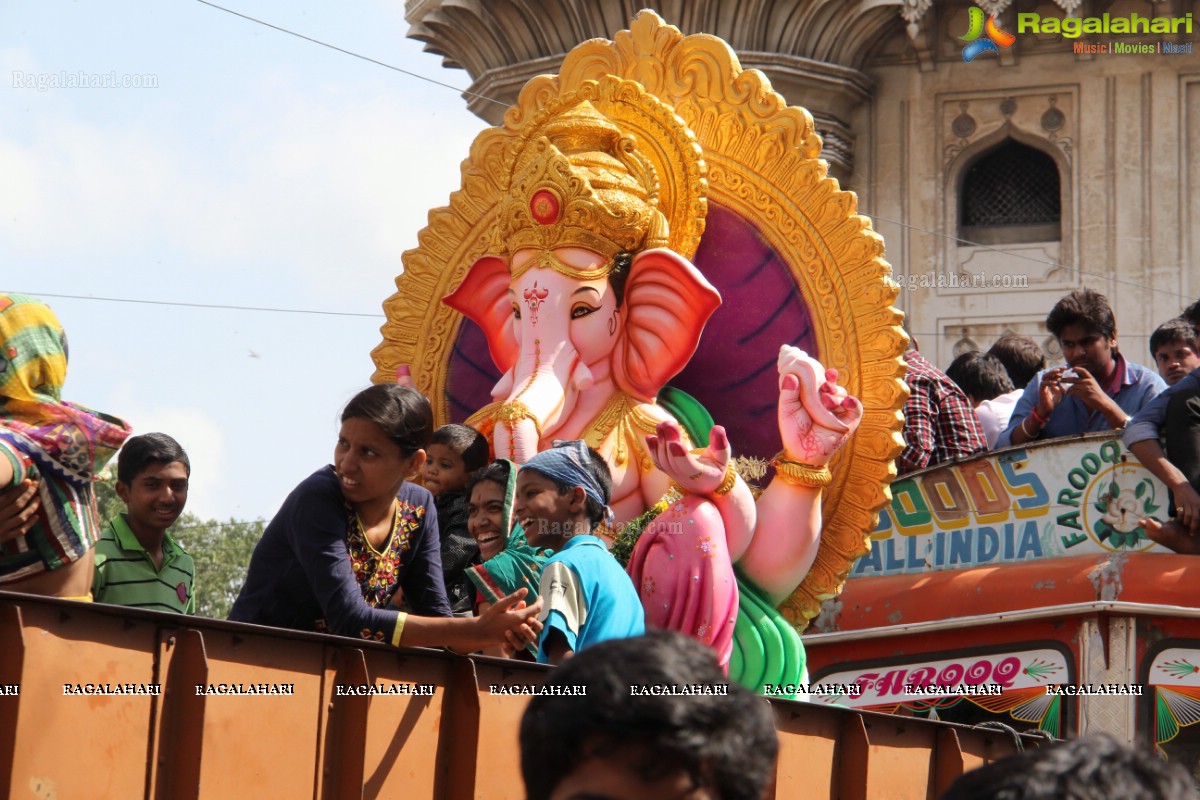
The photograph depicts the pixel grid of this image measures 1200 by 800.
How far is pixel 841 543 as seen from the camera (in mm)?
6277

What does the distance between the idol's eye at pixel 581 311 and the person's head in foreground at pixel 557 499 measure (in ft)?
5.38

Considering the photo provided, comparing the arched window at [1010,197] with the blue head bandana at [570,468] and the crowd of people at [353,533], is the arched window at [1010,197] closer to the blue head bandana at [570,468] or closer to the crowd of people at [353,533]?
the crowd of people at [353,533]

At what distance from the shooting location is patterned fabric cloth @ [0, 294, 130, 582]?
3.97m

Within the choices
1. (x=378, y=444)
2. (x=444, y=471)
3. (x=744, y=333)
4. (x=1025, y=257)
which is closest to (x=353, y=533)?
(x=378, y=444)

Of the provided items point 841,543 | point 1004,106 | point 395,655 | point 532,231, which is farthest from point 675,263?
point 1004,106

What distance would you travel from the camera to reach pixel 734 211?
265 inches

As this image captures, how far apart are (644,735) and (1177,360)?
699 cm

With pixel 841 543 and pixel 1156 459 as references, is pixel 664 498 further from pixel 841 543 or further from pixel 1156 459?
pixel 1156 459

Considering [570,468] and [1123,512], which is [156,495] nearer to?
[570,468]

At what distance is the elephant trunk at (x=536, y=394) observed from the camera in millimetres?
6184

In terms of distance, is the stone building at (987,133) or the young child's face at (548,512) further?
the stone building at (987,133)

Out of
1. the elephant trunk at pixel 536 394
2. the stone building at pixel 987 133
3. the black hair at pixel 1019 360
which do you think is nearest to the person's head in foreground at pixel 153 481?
the elephant trunk at pixel 536 394

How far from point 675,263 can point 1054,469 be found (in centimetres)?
237

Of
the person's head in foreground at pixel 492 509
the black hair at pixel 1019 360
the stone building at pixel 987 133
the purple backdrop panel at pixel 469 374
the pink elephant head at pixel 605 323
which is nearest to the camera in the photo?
the person's head in foreground at pixel 492 509
